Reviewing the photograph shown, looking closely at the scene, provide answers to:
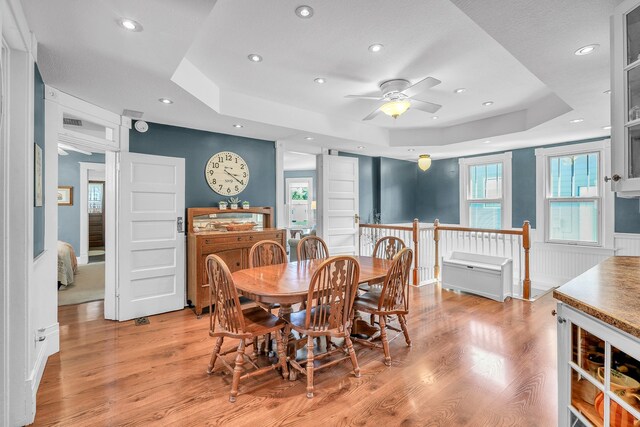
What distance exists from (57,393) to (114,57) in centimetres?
246

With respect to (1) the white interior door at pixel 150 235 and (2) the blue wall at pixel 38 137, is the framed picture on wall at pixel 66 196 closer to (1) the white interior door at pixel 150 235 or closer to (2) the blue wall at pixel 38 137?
(1) the white interior door at pixel 150 235

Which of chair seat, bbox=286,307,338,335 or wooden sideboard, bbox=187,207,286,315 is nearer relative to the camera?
chair seat, bbox=286,307,338,335

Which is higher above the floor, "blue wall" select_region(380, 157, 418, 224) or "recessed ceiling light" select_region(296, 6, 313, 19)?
"recessed ceiling light" select_region(296, 6, 313, 19)

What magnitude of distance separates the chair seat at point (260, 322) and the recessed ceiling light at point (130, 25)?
2099mm

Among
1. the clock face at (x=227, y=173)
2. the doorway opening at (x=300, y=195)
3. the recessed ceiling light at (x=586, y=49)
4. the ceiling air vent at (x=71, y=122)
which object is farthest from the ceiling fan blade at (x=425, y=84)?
the doorway opening at (x=300, y=195)

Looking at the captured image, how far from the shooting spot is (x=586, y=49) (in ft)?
7.13

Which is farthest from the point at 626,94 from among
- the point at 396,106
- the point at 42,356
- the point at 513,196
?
the point at 513,196

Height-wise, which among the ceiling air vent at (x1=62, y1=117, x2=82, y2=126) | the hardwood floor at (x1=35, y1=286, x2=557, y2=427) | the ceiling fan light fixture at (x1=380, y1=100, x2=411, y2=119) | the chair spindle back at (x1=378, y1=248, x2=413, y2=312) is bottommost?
the hardwood floor at (x1=35, y1=286, x2=557, y2=427)

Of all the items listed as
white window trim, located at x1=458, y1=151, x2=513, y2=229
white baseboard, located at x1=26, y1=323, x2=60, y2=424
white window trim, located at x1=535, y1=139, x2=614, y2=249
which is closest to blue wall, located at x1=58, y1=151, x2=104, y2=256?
white baseboard, located at x1=26, y1=323, x2=60, y2=424

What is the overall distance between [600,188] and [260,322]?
553 cm

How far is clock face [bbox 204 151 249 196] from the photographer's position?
4.50 meters

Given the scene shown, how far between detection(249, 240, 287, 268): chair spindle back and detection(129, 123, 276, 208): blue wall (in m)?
1.47

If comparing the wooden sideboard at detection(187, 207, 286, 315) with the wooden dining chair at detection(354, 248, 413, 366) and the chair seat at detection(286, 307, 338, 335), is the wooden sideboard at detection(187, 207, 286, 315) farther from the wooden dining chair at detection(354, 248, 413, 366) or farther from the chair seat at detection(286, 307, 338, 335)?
the wooden dining chair at detection(354, 248, 413, 366)

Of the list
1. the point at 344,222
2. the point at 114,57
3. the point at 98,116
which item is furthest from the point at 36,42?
the point at 344,222
